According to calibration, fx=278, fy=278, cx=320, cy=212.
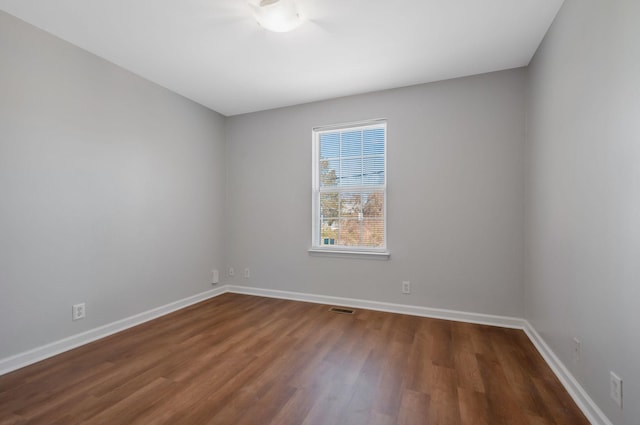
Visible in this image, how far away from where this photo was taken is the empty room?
158 centimetres

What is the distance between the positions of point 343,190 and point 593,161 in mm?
2395

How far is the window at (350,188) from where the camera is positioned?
341cm

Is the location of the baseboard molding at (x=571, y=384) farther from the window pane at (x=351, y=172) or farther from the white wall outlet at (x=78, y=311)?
the white wall outlet at (x=78, y=311)

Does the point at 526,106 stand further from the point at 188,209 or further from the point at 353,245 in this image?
the point at 188,209

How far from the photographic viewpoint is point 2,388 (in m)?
1.80

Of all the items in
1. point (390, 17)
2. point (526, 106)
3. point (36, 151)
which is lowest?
point (36, 151)

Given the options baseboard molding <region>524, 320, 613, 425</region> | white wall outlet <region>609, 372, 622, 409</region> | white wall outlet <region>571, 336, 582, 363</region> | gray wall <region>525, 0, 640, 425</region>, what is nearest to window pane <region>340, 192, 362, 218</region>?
gray wall <region>525, 0, 640, 425</region>

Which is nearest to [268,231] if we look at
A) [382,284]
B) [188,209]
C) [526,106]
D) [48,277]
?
[188,209]

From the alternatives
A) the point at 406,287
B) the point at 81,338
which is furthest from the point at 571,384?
the point at 81,338

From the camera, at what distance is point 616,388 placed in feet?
4.35

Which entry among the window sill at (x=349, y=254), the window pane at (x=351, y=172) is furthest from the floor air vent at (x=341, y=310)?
the window pane at (x=351, y=172)

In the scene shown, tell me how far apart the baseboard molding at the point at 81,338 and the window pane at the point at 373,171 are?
107 inches

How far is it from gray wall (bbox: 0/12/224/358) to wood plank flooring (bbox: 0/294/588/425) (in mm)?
425

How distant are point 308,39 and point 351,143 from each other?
1450 millimetres
